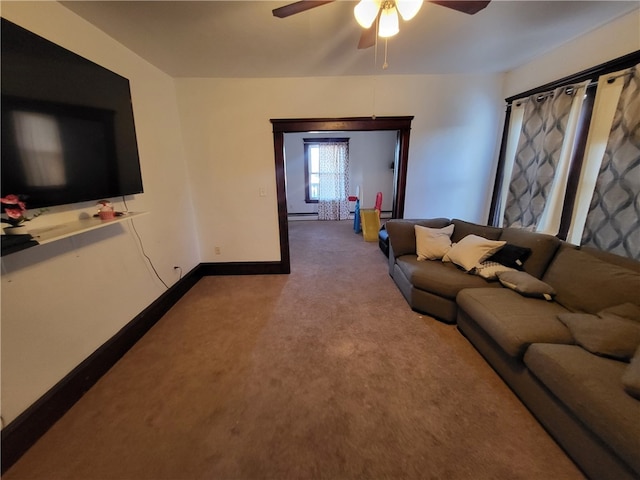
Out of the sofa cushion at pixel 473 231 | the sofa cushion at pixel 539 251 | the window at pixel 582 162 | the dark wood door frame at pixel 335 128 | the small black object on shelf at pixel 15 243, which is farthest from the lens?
the dark wood door frame at pixel 335 128

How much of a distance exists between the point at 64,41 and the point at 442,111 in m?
3.59

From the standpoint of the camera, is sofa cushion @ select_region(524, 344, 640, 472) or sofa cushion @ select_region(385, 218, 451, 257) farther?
sofa cushion @ select_region(385, 218, 451, 257)

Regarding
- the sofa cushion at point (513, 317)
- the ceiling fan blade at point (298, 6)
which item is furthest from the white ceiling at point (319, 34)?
the sofa cushion at point (513, 317)

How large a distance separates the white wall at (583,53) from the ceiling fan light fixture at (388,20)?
1.90 meters

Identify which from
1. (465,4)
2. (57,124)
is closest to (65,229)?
(57,124)

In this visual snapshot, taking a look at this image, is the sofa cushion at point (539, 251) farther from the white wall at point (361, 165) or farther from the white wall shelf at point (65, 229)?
the white wall at point (361, 165)

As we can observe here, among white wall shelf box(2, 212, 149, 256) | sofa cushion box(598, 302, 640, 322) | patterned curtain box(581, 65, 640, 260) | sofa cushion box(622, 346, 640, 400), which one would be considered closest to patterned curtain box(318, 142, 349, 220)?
patterned curtain box(581, 65, 640, 260)

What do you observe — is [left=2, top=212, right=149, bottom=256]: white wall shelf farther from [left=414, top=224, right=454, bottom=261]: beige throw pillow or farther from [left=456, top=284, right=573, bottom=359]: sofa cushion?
[left=414, top=224, right=454, bottom=261]: beige throw pillow

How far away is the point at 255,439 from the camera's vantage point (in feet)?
4.51

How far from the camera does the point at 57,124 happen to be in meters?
1.46

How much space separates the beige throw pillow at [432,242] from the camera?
8.84ft

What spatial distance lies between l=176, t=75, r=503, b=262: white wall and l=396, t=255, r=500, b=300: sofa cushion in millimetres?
1174

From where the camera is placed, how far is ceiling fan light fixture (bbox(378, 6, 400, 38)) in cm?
142

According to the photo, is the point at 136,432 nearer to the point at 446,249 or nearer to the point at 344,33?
the point at 446,249
